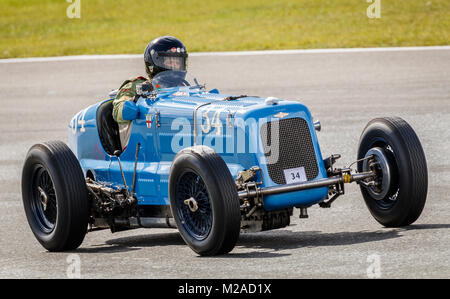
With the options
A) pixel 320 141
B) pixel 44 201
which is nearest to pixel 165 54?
pixel 44 201

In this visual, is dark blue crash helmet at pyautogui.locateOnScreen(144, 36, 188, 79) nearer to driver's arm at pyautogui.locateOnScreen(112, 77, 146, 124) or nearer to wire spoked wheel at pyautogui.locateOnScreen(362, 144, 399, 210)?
driver's arm at pyautogui.locateOnScreen(112, 77, 146, 124)

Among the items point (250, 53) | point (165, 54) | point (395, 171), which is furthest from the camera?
point (250, 53)

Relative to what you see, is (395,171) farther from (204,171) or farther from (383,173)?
(204,171)

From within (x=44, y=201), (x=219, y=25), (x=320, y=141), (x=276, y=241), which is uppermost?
(x=219, y=25)

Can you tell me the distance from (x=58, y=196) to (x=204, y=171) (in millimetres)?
1741

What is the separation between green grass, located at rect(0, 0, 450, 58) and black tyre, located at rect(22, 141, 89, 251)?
19718mm

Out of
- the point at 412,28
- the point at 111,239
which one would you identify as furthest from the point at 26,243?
the point at 412,28

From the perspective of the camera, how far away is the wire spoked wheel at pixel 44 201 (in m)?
9.52

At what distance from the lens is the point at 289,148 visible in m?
8.62

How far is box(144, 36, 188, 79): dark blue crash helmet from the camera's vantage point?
391 inches

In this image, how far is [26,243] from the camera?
9.98 metres

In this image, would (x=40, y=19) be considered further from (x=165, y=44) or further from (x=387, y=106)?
(x=165, y=44)

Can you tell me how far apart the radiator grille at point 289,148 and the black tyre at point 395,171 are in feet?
2.34

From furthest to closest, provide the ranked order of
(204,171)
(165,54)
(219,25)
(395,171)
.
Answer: (219,25) → (165,54) → (395,171) → (204,171)
